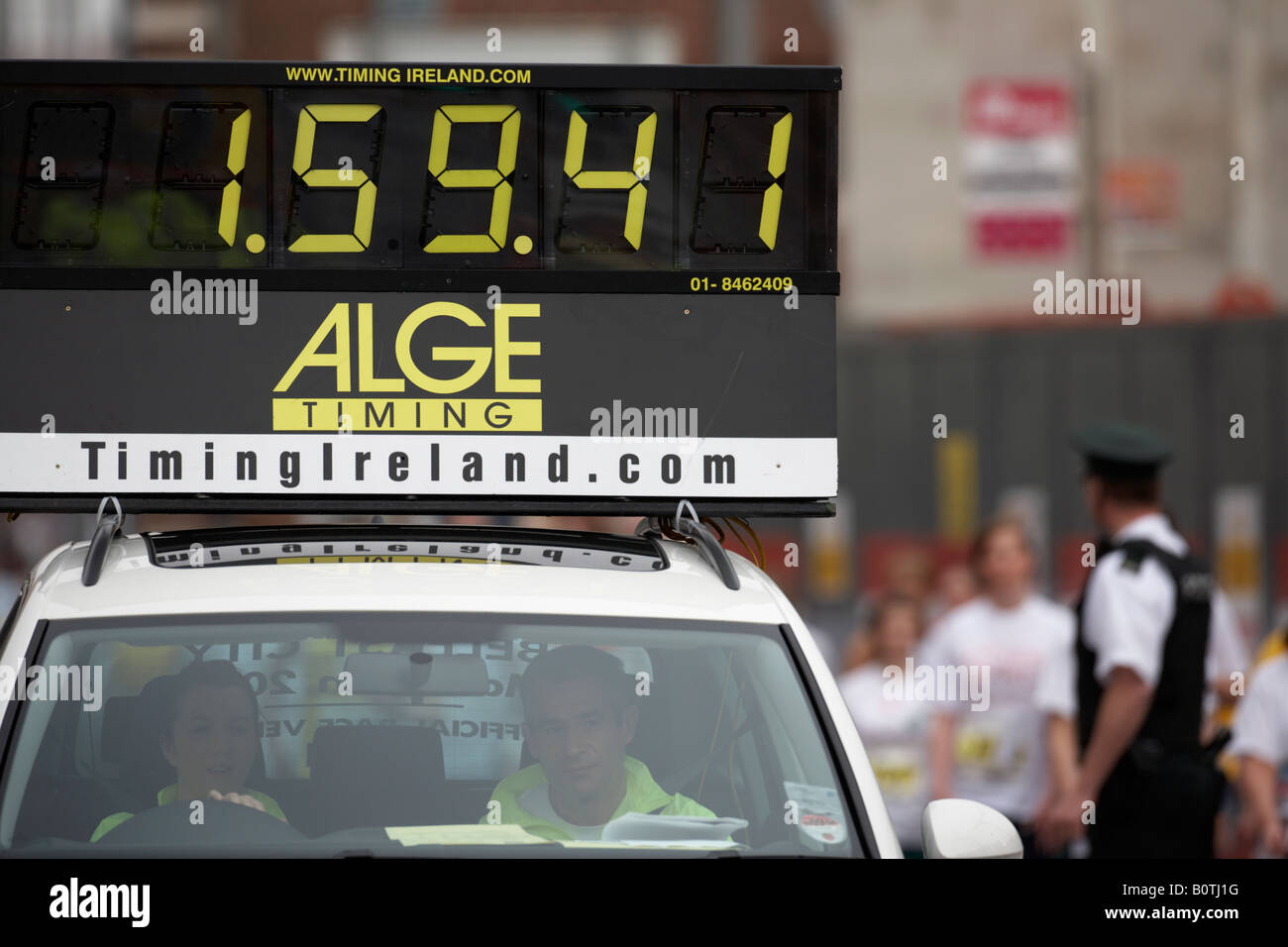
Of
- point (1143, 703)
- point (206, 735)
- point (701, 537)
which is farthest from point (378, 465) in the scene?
point (1143, 703)

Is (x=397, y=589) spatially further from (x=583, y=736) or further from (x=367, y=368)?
(x=367, y=368)

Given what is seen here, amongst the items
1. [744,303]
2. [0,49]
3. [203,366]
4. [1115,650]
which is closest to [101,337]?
[203,366]

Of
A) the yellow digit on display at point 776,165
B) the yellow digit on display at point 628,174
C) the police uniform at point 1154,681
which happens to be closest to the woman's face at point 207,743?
the yellow digit on display at point 628,174

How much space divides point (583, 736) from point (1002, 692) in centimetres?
527

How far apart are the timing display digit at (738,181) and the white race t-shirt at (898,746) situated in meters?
5.01

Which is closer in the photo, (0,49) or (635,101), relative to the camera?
(635,101)

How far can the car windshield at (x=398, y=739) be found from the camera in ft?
12.2

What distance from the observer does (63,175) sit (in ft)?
16.1

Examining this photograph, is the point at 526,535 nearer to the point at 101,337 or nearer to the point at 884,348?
the point at 101,337

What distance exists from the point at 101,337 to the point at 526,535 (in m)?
1.16

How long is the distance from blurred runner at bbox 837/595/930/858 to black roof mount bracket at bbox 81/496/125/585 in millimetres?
5318

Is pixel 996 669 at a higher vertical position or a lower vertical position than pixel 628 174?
lower

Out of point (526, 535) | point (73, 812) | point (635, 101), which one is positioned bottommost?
point (73, 812)
